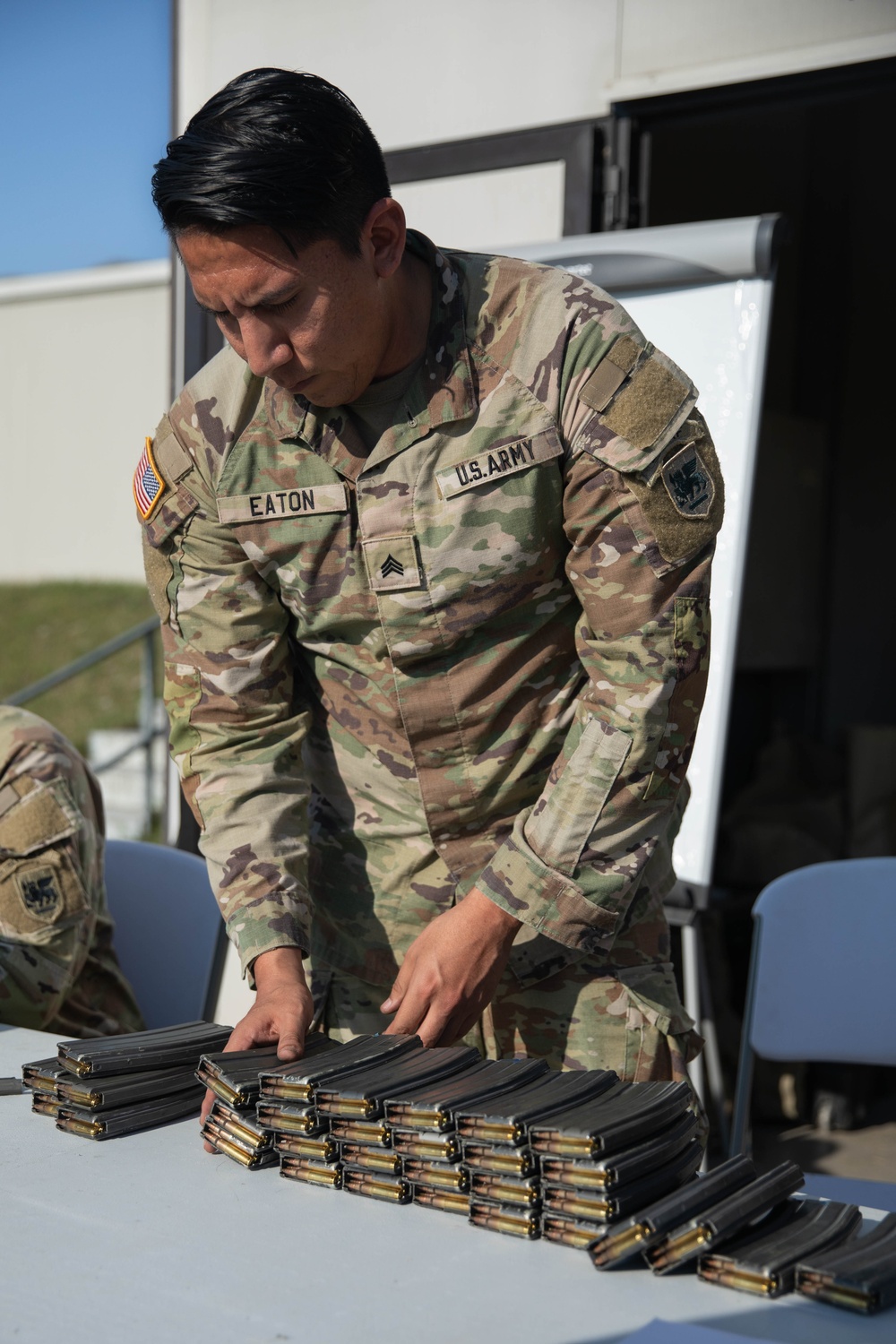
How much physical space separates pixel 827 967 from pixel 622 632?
3.27 ft

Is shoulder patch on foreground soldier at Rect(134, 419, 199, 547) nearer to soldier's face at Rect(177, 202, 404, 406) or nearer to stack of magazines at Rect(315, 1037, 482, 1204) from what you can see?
soldier's face at Rect(177, 202, 404, 406)

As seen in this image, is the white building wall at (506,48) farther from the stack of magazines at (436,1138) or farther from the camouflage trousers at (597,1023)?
the stack of magazines at (436,1138)

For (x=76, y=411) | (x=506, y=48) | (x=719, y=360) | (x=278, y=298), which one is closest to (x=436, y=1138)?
(x=278, y=298)

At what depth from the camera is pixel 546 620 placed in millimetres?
1419

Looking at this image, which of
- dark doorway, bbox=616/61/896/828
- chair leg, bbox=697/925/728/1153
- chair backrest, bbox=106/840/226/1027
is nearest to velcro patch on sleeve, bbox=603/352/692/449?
chair backrest, bbox=106/840/226/1027

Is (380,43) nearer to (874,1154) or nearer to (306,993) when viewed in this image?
(306,993)

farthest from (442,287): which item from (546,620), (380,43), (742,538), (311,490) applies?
(380,43)

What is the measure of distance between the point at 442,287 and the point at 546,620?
372 mm

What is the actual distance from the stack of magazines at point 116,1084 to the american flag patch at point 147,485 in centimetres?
59

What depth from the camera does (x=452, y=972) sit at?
129cm

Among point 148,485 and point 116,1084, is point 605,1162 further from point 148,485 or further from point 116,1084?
point 148,485

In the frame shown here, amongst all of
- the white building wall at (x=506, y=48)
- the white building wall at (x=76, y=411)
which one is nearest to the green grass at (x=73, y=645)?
the white building wall at (x=76, y=411)

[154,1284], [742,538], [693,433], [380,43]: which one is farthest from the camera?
[380,43]

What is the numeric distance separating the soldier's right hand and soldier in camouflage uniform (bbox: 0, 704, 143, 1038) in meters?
0.53
